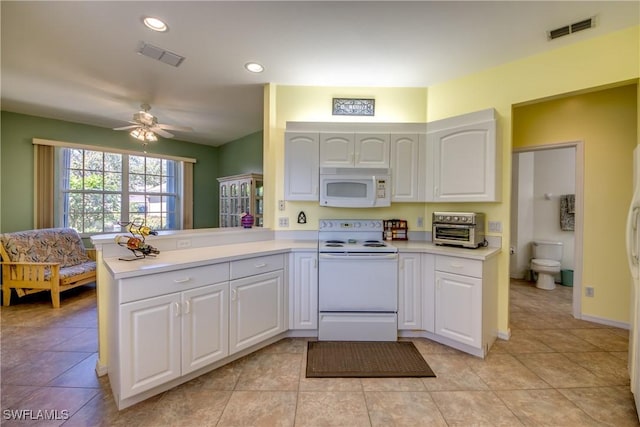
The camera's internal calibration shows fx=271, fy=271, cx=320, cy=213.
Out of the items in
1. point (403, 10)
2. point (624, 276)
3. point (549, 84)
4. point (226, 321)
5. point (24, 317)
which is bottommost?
point (24, 317)

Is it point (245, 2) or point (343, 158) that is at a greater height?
point (245, 2)

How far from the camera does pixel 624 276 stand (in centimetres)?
284

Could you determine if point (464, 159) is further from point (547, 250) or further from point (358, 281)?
point (547, 250)

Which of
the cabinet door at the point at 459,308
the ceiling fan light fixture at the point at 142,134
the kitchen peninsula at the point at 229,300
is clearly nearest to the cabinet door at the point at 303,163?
the kitchen peninsula at the point at 229,300

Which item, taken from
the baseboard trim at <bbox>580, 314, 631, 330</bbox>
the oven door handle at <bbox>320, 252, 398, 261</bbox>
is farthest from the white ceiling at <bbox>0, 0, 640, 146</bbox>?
the baseboard trim at <bbox>580, 314, 631, 330</bbox>

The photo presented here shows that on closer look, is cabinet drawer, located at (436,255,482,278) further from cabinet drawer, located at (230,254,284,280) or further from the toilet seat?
the toilet seat

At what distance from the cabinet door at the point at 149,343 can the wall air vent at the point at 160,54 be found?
6.73 ft

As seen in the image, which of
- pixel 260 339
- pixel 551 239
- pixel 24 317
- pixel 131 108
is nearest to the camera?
pixel 260 339

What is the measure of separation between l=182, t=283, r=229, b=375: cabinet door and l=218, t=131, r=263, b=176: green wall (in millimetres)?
3378

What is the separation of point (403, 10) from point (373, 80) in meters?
1.03

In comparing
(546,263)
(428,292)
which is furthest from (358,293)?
(546,263)

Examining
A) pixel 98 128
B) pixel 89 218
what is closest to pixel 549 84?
pixel 98 128

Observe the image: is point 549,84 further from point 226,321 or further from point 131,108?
point 131,108

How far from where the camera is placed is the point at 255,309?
2.28 m
